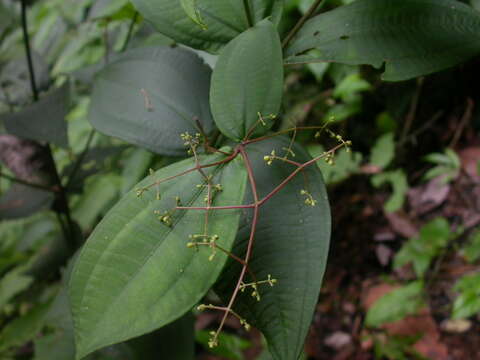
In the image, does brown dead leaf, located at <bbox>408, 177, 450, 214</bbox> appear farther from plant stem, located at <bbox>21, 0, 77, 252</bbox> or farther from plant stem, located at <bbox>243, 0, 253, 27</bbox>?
plant stem, located at <bbox>243, 0, 253, 27</bbox>

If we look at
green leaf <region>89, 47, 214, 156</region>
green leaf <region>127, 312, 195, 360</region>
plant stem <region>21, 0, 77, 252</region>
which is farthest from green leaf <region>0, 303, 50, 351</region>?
green leaf <region>89, 47, 214, 156</region>

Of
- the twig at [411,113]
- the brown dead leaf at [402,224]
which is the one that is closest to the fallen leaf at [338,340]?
the brown dead leaf at [402,224]

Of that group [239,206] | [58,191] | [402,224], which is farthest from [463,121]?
[239,206]

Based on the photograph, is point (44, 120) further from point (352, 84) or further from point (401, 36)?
point (352, 84)

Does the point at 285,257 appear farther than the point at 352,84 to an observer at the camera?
No

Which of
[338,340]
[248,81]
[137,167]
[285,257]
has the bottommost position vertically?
[338,340]

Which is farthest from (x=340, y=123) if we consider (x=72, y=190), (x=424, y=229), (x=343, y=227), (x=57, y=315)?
(x=57, y=315)
